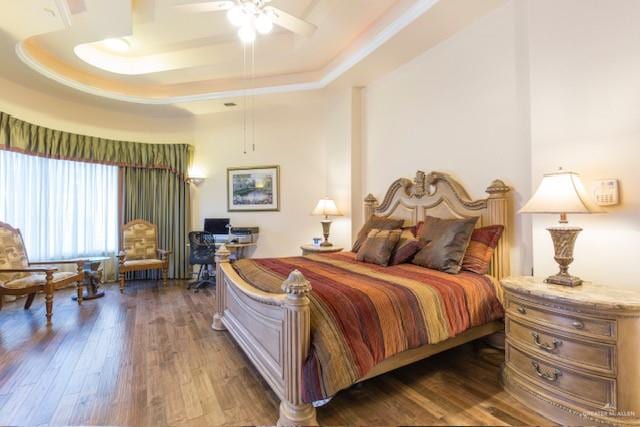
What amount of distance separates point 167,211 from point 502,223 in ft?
16.4

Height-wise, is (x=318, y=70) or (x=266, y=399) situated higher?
(x=318, y=70)

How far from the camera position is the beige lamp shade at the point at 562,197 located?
173cm

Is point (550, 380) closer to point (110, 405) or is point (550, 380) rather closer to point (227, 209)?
point (110, 405)

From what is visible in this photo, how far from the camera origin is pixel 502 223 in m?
2.56

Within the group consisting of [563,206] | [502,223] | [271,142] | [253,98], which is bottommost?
[502,223]

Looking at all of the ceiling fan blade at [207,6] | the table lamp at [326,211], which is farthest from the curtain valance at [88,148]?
the ceiling fan blade at [207,6]

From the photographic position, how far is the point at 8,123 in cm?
380

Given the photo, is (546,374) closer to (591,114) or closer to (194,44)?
(591,114)

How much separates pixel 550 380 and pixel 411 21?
9.68 ft

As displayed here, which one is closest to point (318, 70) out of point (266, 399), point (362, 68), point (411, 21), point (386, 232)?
point (362, 68)

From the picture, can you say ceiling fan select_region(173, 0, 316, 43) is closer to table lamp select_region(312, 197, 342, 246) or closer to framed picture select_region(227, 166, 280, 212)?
table lamp select_region(312, 197, 342, 246)

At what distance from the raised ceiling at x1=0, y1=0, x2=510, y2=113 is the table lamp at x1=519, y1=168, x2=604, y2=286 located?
1763 mm

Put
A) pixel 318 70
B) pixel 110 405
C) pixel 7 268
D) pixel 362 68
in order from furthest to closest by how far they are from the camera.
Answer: pixel 318 70 → pixel 362 68 → pixel 7 268 → pixel 110 405

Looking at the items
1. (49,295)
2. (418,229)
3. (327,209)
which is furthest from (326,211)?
(49,295)
